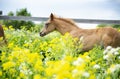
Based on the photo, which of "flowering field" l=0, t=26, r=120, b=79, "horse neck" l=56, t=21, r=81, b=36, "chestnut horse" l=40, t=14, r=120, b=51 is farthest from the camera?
"horse neck" l=56, t=21, r=81, b=36

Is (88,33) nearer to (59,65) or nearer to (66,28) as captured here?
(66,28)

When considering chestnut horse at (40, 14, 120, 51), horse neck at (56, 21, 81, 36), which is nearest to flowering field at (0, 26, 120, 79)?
chestnut horse at (40, 14, 120, 51)

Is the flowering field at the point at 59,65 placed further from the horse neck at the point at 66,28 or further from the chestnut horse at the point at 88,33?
the horse neck at the point at 66,28

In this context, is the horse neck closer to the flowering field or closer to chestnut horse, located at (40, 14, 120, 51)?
chestnut horse, located at (40, 14, 120, 51)

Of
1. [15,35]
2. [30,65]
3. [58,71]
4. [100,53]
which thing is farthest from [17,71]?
[15,35]

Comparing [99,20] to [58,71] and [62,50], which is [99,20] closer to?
[62,50]

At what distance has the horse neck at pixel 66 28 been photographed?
→ 467 inches

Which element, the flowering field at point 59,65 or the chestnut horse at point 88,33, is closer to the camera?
the flowering field at point 59,65

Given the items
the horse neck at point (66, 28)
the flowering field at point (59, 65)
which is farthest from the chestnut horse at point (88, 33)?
the flowering field at point (59, 65)

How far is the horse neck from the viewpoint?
11.9m

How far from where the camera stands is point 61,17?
12695 mm

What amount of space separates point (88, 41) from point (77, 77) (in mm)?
6923

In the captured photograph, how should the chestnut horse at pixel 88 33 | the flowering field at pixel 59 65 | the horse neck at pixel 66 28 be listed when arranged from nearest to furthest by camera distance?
1. the flowering field at pixel 59 65
2. the chestnut horse at pixel 88 33
3. the horse neck at pixel 66 28

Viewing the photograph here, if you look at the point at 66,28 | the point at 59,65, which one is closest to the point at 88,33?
the point at 66,28
